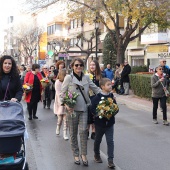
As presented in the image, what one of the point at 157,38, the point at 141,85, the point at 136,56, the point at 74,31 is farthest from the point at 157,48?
the point at 74,31

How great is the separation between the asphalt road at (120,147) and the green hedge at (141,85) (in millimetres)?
Result: 5133

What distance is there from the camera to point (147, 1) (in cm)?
2064

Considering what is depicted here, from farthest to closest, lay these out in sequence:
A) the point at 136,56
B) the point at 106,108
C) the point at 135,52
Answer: the point at 136,56 < the point at 135,52 < the point at 106,108

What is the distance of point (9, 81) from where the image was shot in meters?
6.27

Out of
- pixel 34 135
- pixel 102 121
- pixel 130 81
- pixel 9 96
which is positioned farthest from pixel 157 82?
pixel 130 81

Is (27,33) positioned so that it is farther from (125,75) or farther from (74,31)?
(125,75)

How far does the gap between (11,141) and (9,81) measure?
1540 millimetres

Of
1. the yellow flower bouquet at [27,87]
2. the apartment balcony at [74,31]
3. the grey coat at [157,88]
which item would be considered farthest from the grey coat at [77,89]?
the apartment balcony at [74,31]

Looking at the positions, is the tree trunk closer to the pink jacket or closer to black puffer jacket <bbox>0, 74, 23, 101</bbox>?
the pink jacket

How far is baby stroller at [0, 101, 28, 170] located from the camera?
4.98 m

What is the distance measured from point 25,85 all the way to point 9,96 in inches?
201

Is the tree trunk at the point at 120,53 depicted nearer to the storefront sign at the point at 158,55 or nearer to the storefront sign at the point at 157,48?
the storefront sign at the point at 158,55

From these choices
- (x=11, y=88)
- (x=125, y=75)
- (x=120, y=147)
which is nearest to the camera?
(x=11, y=88)

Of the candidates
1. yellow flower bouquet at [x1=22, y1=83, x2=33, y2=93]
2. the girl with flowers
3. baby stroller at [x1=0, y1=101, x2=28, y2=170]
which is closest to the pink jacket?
yellow flower bouquet at [x1=22, y1=83, x2=33, y2=93]
